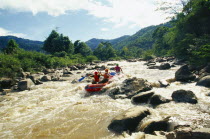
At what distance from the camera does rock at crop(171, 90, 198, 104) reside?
20.0 feet

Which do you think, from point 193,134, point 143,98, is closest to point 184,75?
point 143,98

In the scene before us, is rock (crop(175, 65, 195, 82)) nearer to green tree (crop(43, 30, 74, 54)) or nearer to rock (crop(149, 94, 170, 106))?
rock (crop(149, 94, 170, 106))

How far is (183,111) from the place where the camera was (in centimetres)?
532

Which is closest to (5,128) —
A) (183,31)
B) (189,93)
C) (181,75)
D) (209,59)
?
(189,93)

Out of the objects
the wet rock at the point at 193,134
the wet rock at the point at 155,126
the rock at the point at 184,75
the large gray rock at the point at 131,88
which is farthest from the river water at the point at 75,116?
the rock at the point at 184,75

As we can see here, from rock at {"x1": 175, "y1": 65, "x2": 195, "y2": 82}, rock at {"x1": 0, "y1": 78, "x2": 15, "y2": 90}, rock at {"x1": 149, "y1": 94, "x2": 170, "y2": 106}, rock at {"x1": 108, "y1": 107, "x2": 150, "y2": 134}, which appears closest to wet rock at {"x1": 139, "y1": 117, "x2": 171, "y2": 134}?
rock at {"x1": 108, "y1": 107, "x2": 150, "y2": 134}

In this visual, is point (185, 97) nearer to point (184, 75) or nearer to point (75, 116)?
point (184, 75)

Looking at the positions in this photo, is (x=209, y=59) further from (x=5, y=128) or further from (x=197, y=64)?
(x=5, y=128)

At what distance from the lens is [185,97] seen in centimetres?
632

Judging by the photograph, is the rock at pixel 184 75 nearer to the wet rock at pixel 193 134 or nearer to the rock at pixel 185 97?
the rock at pixel 185 97

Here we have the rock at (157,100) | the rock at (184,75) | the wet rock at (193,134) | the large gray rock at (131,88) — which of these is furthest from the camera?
the rock at (184,75)

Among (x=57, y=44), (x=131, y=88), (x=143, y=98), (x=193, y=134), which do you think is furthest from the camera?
(x=57, y=44)

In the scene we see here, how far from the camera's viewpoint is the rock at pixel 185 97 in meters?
6.09

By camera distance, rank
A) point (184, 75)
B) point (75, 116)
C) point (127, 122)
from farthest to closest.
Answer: point (184, 75), point (75, 116), point (127, 122)
